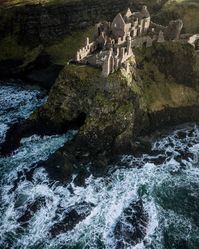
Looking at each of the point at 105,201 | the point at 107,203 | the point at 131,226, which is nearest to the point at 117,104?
the point at 105,201

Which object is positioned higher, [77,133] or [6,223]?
[77,133]

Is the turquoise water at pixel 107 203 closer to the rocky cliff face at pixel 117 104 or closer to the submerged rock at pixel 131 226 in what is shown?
the submerged rock at pixel 131 226

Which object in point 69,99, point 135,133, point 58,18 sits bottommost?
point 135,133

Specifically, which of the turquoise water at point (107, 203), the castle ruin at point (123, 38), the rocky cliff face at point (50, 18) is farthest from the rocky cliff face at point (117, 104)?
the rocky cliff face at point (50, 18)

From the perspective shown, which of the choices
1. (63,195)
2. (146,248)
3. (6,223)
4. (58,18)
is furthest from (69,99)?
(58,18)

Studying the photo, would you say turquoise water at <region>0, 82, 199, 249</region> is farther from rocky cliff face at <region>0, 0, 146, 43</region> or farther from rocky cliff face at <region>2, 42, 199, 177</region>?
rocky cliff face at <region>0, 0, 146, 43</region>

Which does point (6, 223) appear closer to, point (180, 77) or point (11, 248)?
point (11, 248)

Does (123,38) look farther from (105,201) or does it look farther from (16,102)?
(105,201)
